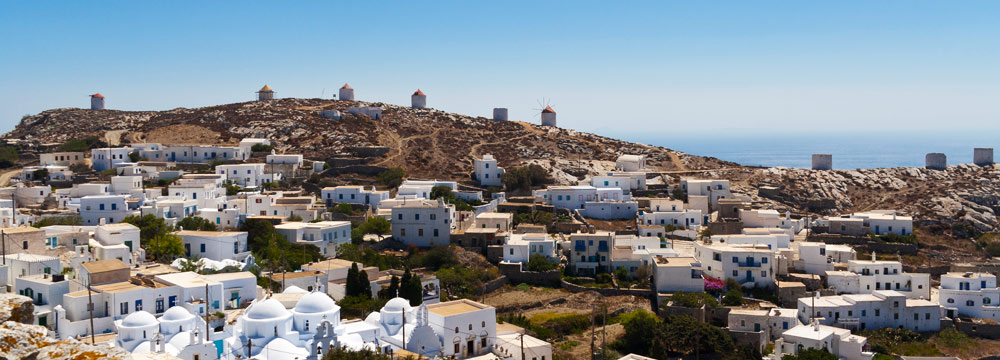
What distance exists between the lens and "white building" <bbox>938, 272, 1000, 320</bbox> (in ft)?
111

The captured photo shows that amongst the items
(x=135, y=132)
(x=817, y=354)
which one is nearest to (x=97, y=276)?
(x=817, y=354)

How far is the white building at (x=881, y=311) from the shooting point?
31547 mm

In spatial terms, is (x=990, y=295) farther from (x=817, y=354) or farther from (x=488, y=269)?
(x=488, y=269)

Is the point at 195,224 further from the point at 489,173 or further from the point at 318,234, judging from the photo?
the point at 489,173

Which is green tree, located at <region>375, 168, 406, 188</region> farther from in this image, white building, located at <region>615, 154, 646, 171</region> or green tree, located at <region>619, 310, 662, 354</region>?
green tree, located at <region>619, 310, 662, 354</region>

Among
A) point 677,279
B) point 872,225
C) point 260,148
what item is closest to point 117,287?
point 677,279

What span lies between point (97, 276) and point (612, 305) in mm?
18082

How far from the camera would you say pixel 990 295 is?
3409 cm

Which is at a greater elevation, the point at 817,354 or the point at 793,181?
the point at 793,181

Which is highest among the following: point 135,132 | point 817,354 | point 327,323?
point 135,132

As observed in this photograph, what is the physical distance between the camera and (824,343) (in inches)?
1089

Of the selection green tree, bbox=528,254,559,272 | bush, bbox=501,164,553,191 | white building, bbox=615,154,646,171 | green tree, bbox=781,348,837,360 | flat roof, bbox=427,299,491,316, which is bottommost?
green tree, bbox=781,348,837,360

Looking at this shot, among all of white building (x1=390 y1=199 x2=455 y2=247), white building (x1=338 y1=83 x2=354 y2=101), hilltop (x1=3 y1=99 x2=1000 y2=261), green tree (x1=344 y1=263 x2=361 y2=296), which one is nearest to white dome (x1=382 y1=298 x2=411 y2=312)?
green tree (x1=344 y1=263 x2=361 y2=296)

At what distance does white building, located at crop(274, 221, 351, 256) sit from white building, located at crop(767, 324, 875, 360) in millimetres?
18775
